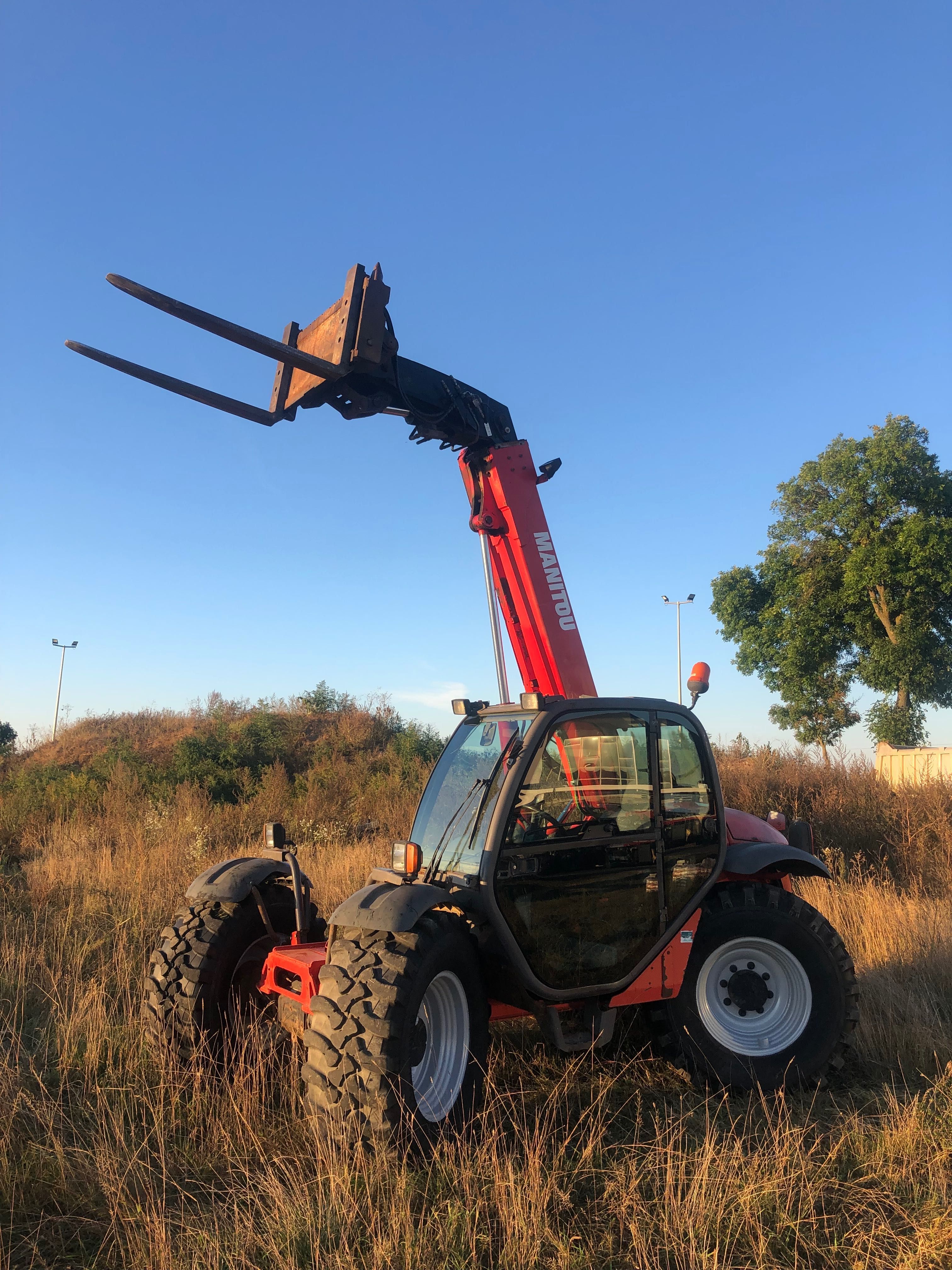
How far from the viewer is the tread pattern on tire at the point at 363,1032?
3371 mm

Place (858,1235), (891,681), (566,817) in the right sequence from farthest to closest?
(891,681) → (566,817) → (858,1235)

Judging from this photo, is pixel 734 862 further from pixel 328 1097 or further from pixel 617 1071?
pixel 328 1097

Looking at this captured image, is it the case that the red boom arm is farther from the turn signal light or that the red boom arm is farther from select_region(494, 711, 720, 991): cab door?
the turn signal light

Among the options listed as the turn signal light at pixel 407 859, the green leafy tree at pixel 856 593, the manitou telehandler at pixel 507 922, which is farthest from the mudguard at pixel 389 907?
the green leafy tree at pixel 856 593

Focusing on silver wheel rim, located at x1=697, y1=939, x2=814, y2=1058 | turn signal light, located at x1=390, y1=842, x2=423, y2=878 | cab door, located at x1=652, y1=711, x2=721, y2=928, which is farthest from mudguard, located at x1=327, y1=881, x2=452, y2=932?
silver wheel rim, located at x1=697, y1=939, x2=814, y2=1058

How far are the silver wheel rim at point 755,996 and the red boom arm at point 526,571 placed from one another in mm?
1947

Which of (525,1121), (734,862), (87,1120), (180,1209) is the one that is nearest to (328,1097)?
(180,1209)

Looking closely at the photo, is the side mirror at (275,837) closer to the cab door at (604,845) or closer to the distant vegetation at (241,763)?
the cab door at (604,845)

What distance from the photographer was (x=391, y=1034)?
11.3 feet

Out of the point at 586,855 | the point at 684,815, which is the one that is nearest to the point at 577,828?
the point at 586,855

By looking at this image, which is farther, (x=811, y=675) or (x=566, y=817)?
(x=811, y=675)

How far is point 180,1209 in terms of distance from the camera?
3227mm

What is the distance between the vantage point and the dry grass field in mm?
2979

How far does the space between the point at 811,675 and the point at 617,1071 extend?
22.5 metres
